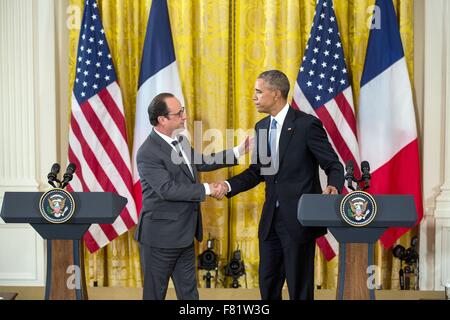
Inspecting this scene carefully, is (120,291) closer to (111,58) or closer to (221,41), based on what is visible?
(111,58)

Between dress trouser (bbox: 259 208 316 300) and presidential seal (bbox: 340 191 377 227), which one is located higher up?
presidential seal (bbox: 340 191 377 227)

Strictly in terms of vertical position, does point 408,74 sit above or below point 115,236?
above

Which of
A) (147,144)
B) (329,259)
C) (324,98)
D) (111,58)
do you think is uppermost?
(111,58)

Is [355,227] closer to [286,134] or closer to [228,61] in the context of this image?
[286,134]

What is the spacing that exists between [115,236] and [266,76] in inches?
78.8

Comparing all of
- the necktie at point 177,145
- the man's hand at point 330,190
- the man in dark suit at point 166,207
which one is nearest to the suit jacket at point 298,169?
the man's hand at point 330,190

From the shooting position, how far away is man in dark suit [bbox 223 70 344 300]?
3.68 metres

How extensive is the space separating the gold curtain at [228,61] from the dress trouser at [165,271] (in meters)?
1.29

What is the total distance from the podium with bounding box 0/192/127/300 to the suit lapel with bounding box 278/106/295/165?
1150 mm

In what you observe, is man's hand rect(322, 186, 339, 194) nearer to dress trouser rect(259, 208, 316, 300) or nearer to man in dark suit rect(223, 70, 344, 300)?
man in dark suit rect(223, 70, 344, 300)

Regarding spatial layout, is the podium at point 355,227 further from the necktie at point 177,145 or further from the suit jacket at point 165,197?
the necktie at point 177,145

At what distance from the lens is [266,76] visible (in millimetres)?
3885

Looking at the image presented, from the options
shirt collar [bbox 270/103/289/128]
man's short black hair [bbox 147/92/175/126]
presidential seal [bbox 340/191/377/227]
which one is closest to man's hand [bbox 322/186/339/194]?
presidential seal [bbox 340/191/377/227]

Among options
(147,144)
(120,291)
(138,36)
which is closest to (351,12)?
(138,36)
